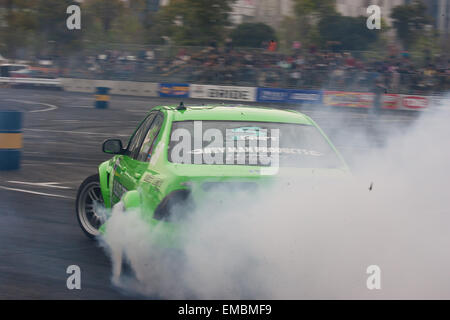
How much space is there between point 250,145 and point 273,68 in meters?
30.3

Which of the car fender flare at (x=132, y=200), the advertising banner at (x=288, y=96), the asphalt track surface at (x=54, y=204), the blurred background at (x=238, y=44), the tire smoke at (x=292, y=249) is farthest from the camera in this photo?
the advertising banner at (x=288, y=96)

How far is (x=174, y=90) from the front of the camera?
37.1m

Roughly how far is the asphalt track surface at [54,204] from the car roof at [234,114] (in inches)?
57.7

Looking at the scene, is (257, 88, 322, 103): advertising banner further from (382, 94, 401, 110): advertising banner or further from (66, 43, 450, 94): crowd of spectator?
(382, 94, 401, 110): advertising banner

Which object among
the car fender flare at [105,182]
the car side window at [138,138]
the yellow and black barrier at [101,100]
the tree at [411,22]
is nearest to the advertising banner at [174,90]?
the yellow and black barrier at [101,100]

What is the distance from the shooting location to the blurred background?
1282 inches

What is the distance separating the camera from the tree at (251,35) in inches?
2025

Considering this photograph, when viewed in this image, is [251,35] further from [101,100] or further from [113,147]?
[113,147]

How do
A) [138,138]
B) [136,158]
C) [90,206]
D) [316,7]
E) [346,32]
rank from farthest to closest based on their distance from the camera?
[316,7], [346,32], [90,206], [138,138], [136,158]

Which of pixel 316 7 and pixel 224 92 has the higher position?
pixel 316 7

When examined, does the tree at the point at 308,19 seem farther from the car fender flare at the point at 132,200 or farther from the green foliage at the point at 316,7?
the car fender flare at the point at 132,200

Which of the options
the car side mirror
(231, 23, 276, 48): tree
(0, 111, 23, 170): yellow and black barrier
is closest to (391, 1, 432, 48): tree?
(231, 23, 276, 48): tree

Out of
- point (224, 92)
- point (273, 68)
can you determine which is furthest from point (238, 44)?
point (224, 92)
